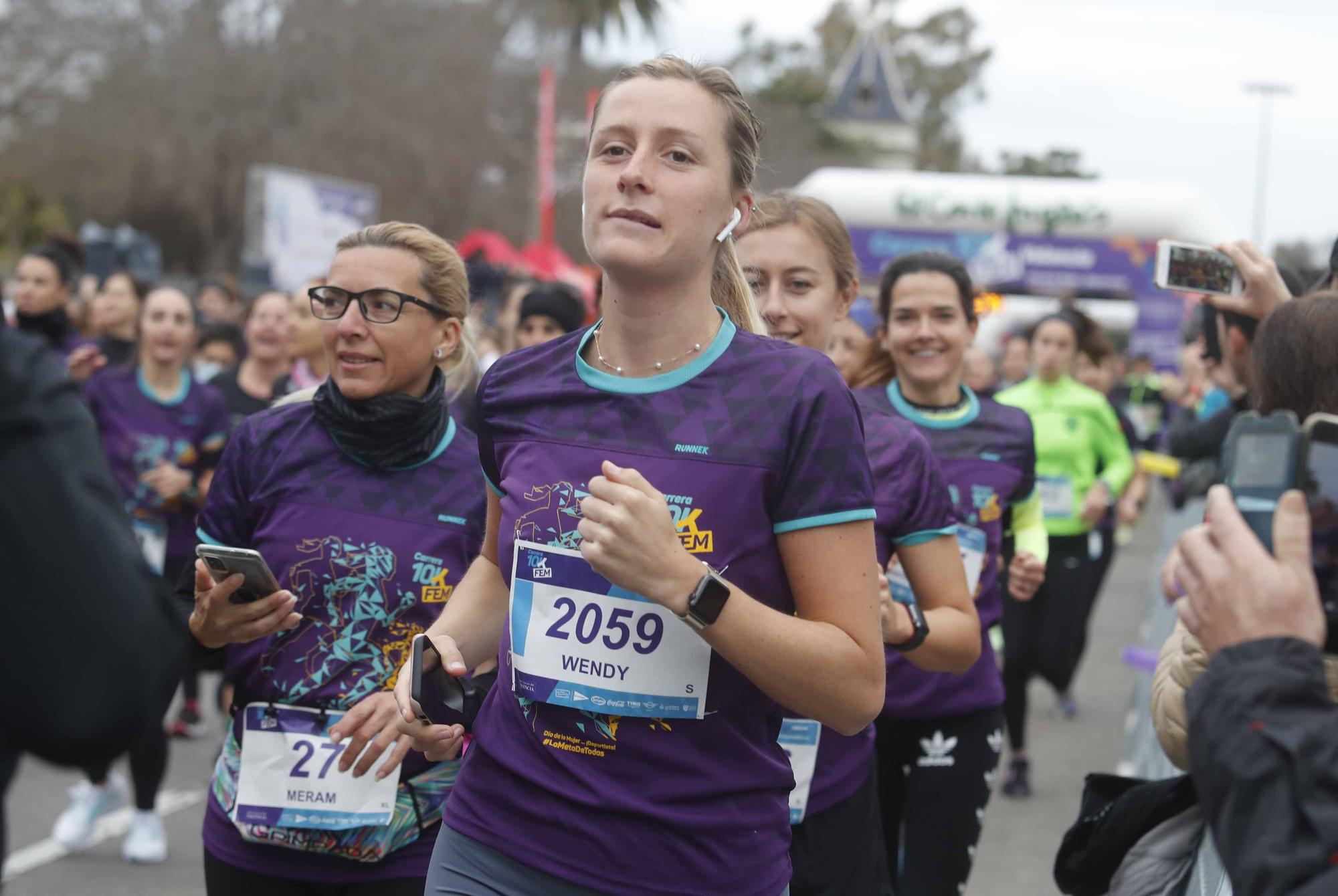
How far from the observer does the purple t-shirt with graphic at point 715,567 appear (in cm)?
222

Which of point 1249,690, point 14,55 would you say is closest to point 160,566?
point 1249,690

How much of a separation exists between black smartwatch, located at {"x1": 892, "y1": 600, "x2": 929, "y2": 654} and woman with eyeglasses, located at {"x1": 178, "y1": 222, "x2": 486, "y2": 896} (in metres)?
0.96

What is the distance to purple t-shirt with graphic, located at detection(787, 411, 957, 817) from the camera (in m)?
3.39

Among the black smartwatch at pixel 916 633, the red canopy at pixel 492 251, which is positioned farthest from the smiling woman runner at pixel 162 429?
the red canopy at pixel 492 251

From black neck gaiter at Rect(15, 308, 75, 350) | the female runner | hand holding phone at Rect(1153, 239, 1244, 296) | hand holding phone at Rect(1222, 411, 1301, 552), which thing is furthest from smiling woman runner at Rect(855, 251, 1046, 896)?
the female runner

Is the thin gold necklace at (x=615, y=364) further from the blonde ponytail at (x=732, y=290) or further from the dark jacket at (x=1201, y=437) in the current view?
the dark jacket at (x=1201, y=437)

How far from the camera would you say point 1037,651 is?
7613 mm

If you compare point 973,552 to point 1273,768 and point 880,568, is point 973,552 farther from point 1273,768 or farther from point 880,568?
point 1273,768

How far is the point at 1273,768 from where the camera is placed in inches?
67.0

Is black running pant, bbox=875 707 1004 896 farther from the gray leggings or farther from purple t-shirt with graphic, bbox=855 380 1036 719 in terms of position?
the gray leggings

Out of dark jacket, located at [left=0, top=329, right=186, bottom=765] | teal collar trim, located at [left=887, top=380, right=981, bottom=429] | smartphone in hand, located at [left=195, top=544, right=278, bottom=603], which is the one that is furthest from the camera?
teal collar trim, located at [left=887, top=380, right=981, bottom=429]

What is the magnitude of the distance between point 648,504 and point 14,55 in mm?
36917

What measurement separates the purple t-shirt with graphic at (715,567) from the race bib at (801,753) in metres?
0.91

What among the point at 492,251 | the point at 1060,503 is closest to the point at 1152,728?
the point at 1060,503
